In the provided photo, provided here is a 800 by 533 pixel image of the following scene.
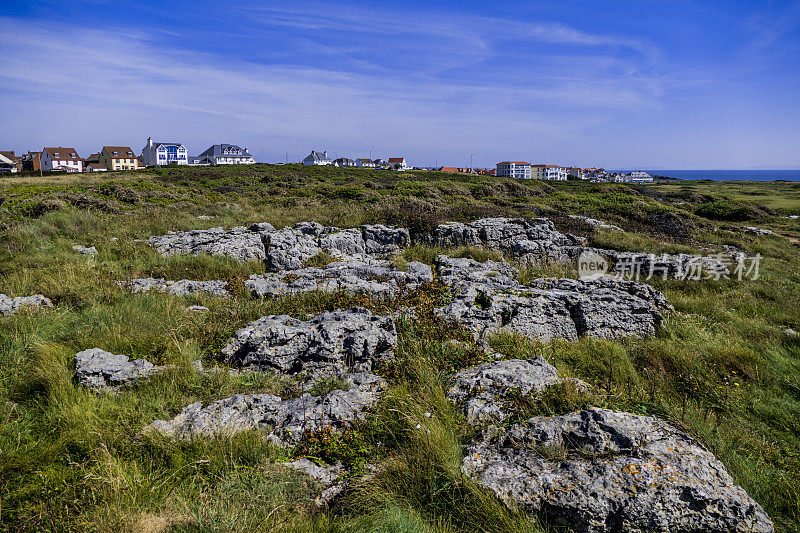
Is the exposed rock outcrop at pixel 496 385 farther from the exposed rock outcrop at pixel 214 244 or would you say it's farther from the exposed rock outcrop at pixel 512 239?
the exposed rock outcrop at pixel 512 239

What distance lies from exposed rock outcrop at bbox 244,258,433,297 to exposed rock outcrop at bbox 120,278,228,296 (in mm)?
557

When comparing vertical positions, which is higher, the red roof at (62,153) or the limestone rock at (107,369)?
the red roof at (62,153)

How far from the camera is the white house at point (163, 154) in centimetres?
10031

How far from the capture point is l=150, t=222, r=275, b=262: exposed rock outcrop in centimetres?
973

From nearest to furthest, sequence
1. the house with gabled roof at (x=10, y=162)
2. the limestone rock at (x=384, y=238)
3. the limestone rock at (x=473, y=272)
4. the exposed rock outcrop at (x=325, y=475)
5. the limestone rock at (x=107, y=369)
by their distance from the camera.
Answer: the exposed rock outcrop at (x=325, y=475) → the limestone rock at (x=107, y=369) → the limestone rock at (x=473, y=272) → the limestone rock at (x=384, y=238) → the house with gabled roof at (x=10, y=162)

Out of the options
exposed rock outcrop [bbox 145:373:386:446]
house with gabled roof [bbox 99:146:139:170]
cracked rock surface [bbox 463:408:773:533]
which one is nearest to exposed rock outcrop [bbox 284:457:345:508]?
exposed rock outcrop [bbox 145:373:386:446]

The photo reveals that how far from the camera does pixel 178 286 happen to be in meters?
7.36

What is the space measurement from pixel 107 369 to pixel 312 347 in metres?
2.30

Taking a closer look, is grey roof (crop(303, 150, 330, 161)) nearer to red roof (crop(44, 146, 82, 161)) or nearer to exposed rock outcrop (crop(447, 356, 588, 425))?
red roof (crop(44, 146, 82, 161))

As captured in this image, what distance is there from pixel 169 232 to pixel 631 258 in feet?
47.7

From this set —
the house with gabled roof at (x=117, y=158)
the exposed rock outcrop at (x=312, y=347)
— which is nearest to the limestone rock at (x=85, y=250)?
the exposed rock outcrop at (x=312, y=347)

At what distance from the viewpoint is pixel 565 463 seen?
3.09 meters

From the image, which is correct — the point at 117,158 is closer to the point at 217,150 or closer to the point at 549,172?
A: the point at 217,150

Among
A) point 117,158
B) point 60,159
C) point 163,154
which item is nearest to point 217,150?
point 163,154
